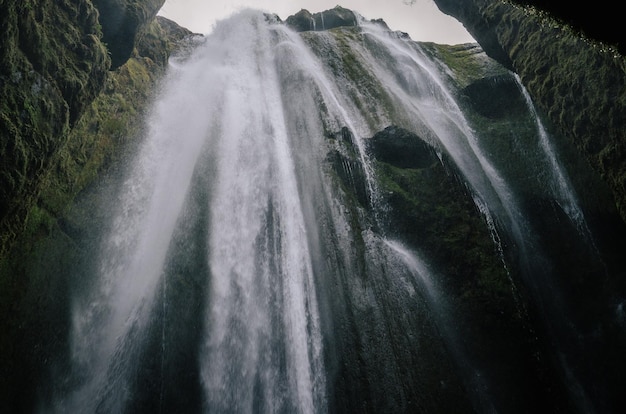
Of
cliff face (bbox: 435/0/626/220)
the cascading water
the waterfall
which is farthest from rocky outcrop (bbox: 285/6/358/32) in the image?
the waterfall

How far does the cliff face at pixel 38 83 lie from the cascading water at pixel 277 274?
9.83ft

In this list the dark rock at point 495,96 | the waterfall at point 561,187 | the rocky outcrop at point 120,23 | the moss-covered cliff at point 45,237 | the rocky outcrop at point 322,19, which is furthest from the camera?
the rocky outcrop at point 322,19

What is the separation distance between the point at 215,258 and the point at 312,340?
3.59m

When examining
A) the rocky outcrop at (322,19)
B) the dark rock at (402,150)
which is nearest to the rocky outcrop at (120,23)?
the dark rock at (402,150)

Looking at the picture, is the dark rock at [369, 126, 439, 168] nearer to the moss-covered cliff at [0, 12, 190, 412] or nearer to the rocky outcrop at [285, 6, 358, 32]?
the moss-covered cliff at [0, 12, 190, 412]

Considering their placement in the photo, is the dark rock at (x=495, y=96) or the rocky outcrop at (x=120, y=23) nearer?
the rocky outcrop at (x=120, y=23)

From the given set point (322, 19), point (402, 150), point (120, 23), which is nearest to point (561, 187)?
point (402, 150)

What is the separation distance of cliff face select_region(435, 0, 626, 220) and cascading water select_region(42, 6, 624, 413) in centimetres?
222

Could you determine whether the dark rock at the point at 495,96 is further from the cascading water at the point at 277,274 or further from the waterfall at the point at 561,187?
the cascading water at the point at 277,274

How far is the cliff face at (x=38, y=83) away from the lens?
678cm

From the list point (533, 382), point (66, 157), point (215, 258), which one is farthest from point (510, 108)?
point (66, 157)

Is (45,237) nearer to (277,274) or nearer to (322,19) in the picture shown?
(277,274)

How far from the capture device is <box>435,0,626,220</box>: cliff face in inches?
403

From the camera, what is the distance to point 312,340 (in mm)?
9336
